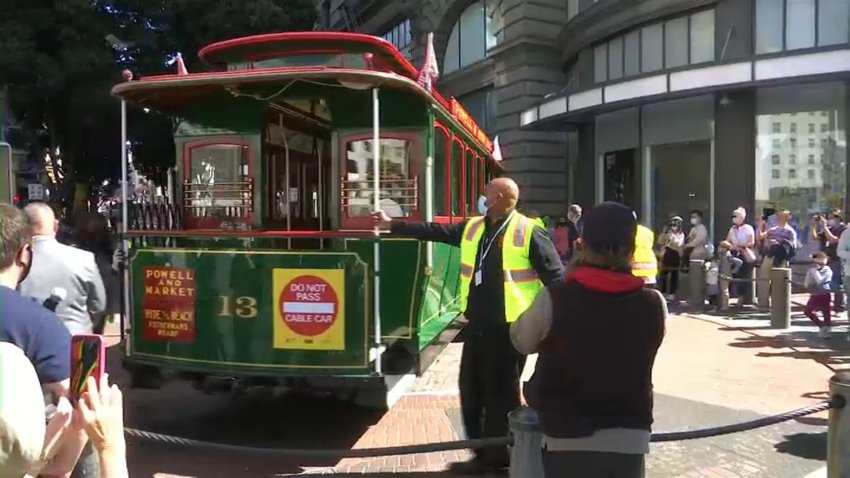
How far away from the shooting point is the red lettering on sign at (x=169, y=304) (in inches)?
232

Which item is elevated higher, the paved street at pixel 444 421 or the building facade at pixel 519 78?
the building facade at pixel 519 78

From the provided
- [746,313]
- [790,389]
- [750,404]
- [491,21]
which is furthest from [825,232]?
[491,21]

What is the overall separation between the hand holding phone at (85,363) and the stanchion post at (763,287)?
12.5 m

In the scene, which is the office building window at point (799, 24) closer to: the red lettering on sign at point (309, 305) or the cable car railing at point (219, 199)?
the cable car railing at point (219, 199)

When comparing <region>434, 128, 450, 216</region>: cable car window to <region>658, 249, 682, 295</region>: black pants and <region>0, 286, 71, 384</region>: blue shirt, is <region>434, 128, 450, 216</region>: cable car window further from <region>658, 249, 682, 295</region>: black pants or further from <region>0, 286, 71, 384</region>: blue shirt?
<region>658, 249, 682, 295</region>: black pants

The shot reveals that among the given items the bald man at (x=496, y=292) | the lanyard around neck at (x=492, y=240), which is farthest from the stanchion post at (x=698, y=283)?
the lanyard around neck at (x=492, y=240)

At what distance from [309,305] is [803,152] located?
1492 centimetres

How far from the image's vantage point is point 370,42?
20.5 feet

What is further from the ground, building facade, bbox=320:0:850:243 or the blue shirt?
building facade, bbox=320:0:850:243

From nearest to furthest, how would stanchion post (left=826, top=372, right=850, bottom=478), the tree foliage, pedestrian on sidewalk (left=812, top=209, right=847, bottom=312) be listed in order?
stanchion post (left=826, top=372, right=850, bottom=478)
pedestrian on sidewalk (left=812, top=209, right=847, bottom=312)
the tree foliage

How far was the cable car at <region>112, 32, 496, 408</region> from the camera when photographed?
5.58 m

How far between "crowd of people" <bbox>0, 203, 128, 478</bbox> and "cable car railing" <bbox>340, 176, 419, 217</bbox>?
89.0 inches

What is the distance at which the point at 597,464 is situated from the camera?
275cm

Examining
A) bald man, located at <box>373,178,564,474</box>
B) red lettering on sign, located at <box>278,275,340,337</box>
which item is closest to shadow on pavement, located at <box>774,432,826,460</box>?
bald man, located at <box>373,178,564,474</box>
